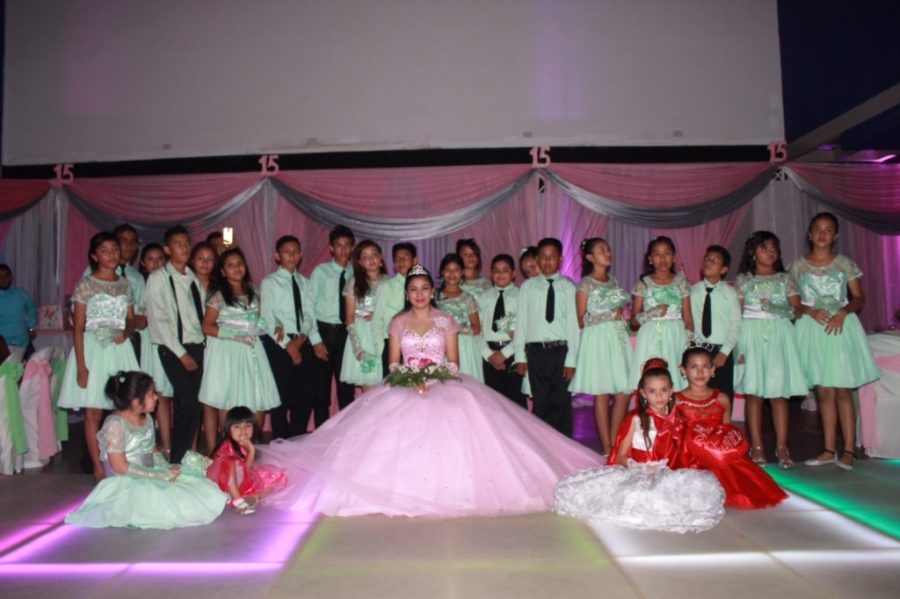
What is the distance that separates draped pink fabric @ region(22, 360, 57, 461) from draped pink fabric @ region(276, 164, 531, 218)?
361cm

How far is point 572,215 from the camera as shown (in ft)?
29.6

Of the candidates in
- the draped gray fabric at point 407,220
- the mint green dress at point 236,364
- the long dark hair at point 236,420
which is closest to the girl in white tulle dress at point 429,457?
the long dark hair at point 236,420

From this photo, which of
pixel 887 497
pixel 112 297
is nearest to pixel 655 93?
pixel 887 497

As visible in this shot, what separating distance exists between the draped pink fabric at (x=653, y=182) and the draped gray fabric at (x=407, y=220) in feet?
2.59

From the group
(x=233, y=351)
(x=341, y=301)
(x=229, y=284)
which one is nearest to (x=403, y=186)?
(x=341, y=301)

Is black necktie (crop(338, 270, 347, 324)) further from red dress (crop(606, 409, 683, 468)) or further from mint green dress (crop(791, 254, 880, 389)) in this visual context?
mint green dress (crop(791, 254, 880, 389))

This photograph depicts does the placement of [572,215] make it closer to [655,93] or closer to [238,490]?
[655,93]

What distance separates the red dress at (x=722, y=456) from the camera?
13.7 feet

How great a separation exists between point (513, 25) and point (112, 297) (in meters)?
6.28

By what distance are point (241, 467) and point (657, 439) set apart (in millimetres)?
2397

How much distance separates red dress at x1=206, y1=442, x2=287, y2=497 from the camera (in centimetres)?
433

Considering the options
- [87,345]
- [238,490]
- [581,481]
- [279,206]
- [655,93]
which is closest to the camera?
[581,481]

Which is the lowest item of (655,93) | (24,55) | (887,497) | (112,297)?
(887,497)

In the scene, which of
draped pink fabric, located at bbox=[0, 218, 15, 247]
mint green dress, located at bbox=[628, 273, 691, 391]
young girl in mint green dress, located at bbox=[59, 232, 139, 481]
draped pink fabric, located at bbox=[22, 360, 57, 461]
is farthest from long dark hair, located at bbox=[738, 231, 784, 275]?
draped pink fabric, located at bbox=[0, 218, 15, 247]
